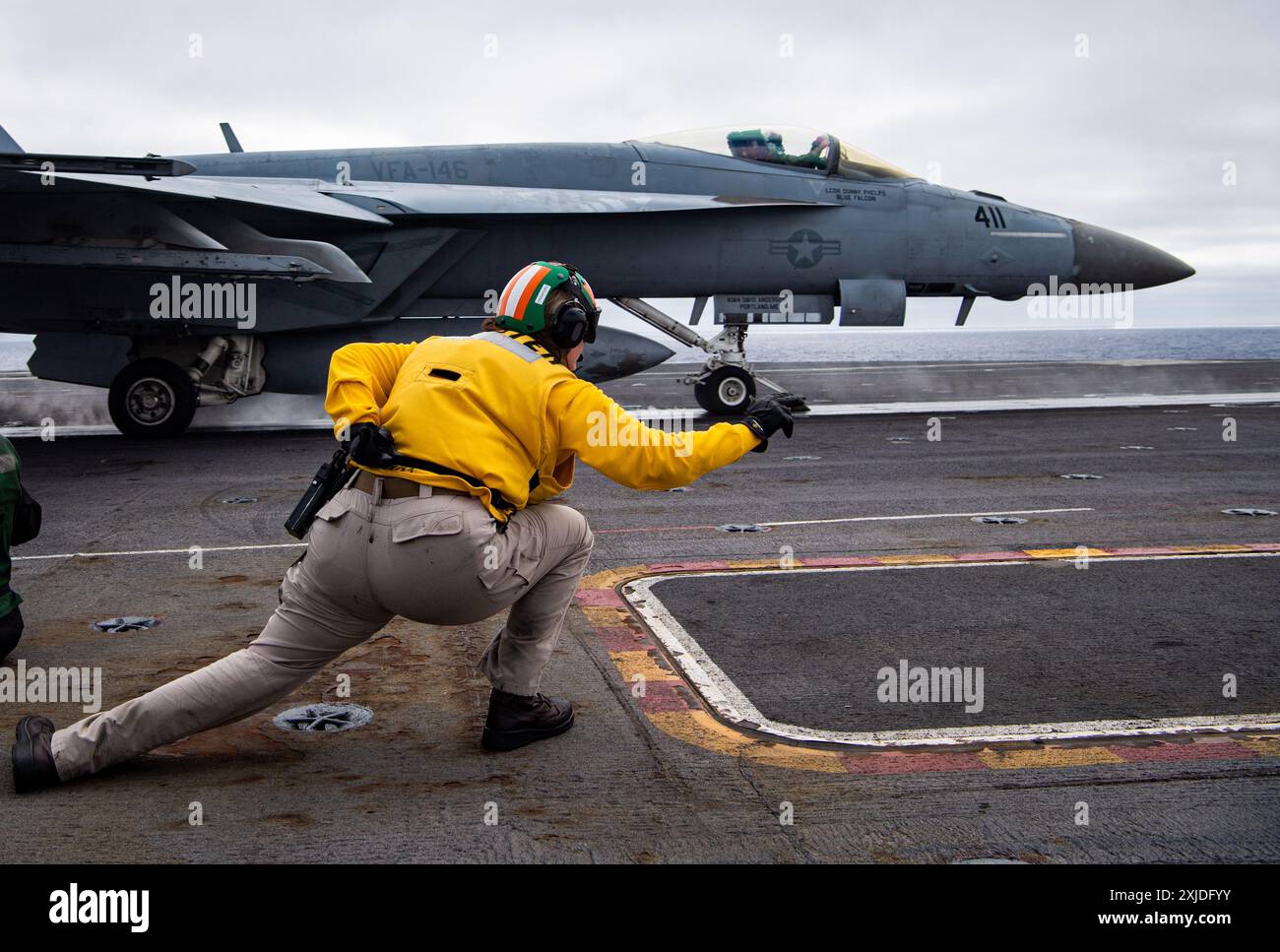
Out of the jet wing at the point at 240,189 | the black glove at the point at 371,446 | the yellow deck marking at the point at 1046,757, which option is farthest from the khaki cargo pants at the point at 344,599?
the jet wing at the point at 240,189

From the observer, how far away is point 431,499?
3820 millimetres

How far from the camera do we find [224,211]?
44.5ft

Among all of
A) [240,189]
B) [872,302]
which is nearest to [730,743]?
[240,189]

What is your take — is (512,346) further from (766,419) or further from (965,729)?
(965,729)

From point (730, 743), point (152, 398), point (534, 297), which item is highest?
point (534, 297)

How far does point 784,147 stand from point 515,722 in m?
13.5

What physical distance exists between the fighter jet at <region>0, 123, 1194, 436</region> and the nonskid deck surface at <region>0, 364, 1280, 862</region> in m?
4.33

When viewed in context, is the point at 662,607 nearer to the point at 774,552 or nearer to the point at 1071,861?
the point at 774,552

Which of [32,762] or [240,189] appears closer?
[32,762]

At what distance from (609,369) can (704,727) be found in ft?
35.7

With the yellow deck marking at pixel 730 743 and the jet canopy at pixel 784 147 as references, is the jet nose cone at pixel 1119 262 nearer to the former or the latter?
the jet canopy at pixel 784 147

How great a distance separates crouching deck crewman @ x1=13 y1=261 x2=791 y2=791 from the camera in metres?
3.81
